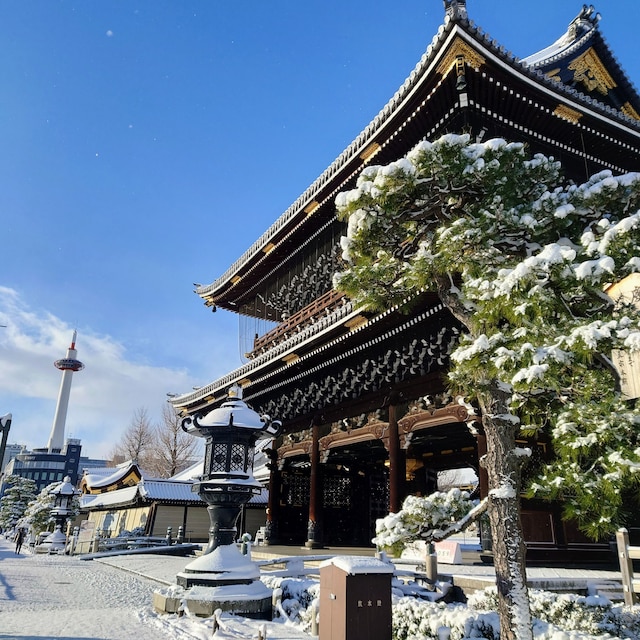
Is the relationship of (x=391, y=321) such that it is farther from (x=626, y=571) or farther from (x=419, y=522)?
(x=626, y=571)

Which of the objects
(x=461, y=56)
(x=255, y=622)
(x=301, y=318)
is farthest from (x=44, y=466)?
(x=461, y=56)

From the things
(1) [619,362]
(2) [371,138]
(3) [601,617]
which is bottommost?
(3) [601,617]

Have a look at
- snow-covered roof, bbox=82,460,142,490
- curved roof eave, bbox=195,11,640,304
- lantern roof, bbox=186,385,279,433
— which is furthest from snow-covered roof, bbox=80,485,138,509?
lantern roof, bbox=186,385,279,433

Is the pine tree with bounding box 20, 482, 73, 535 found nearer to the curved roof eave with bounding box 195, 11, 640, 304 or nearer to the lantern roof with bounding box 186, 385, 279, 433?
the curved roof eave with bounding box 195, 11, 640, 304

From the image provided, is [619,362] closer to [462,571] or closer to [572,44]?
[462,571]

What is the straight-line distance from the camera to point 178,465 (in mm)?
47312

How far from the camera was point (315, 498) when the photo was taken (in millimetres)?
16328

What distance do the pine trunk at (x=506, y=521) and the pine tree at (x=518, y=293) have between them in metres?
0.01

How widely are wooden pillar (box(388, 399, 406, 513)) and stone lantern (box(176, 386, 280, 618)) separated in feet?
12.9

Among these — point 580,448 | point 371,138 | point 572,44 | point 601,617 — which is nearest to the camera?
point 580,448

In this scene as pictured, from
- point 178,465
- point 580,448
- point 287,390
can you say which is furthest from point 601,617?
point 178,465

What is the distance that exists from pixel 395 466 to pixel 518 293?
8.41 meters

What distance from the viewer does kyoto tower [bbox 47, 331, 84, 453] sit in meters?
98.6

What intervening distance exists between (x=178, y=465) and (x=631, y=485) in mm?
46131
